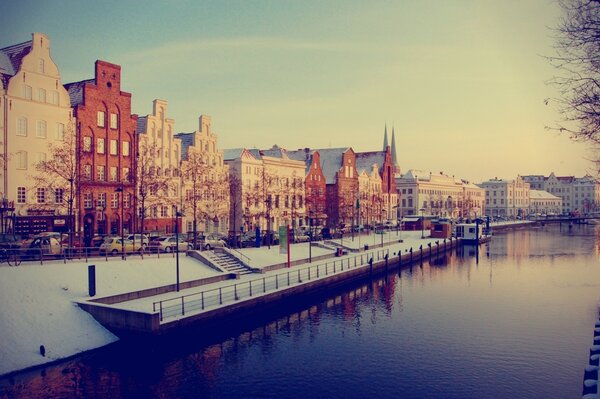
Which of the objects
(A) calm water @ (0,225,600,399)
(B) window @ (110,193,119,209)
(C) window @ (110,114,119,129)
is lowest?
(A) calm water @ (0,225,600,399)

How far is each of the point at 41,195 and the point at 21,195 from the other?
2070mm

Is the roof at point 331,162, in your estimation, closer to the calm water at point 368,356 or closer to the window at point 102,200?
the window at point 102,200

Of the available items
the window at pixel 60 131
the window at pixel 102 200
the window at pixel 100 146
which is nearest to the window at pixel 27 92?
the window at pixel 60 131

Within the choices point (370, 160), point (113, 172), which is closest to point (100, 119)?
point (113, 172)

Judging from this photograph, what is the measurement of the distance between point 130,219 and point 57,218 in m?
9.91

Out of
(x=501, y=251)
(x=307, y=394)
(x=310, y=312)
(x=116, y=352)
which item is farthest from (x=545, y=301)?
(x=501, y=251)

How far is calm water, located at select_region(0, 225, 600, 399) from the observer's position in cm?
2334

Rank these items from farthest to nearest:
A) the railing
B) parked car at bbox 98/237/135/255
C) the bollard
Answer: parked car at bbox 98/237/135/255 → the bollard → the railing

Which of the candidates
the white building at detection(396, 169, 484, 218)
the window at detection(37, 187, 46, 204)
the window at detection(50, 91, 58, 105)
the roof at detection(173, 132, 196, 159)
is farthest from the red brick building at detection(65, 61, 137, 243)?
the white building at detection(396, 169, 484, 218)

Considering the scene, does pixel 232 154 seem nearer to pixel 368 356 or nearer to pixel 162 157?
pixel 162 157

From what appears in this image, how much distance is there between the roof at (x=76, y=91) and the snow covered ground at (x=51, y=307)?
30.1 m

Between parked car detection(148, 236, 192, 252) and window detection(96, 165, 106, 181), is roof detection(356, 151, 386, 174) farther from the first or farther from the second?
parked car detection(148, 236, 192, 252)

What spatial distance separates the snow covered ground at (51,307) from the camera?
83.7 feet

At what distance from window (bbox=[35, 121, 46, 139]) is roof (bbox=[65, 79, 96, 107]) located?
5.25 m
